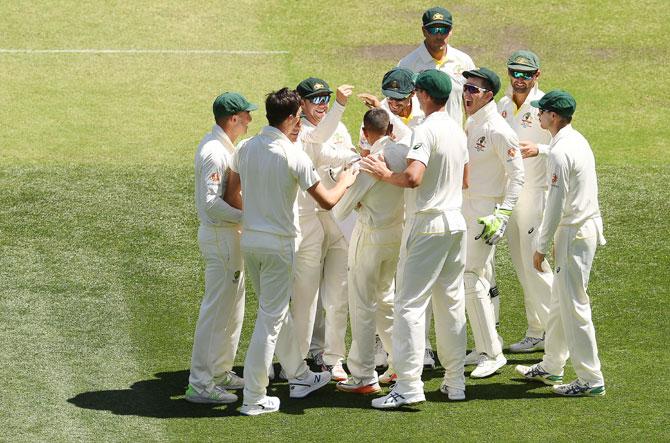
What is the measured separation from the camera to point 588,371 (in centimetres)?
940

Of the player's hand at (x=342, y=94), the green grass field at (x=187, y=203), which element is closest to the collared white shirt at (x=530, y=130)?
the green grass field at (x=187, y=203)

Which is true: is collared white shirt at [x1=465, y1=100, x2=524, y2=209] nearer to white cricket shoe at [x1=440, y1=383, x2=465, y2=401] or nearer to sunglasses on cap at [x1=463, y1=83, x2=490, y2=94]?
sunglasses on cap at [x1=463, y1=83, x2=490, y2=94]

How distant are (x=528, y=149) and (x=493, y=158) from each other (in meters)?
0.53

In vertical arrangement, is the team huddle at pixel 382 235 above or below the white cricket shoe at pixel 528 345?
above

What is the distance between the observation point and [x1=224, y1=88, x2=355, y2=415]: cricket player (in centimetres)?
887

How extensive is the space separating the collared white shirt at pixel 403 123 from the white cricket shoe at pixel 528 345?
2310 mm

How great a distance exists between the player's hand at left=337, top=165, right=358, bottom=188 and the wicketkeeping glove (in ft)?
3.90

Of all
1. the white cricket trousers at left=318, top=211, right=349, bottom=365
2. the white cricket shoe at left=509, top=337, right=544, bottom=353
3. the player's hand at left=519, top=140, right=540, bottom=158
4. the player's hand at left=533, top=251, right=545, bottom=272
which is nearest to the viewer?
the player's hand at left=533, top=251, right=545, bottom=272

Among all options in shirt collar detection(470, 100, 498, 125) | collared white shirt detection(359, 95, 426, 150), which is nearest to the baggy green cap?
collared white shirt detection(359, 95, 426, 150)

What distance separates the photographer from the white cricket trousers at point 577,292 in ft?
30.6

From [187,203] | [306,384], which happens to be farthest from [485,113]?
[187,203]

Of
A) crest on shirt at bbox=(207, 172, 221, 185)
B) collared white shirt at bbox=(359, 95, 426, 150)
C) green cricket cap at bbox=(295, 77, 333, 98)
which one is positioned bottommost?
crest on shirt at bbox=(207, 172, 221, 185)

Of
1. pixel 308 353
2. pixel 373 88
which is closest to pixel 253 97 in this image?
pixel 373 88

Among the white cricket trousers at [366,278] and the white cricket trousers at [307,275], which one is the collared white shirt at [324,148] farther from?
the white cricket trousers at [366,278]
